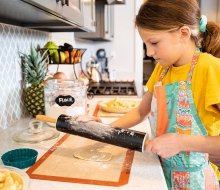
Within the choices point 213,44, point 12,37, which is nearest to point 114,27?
point 12,37

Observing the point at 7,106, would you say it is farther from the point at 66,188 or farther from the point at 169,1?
the point at 169,1

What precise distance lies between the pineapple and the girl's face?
23.8 inches

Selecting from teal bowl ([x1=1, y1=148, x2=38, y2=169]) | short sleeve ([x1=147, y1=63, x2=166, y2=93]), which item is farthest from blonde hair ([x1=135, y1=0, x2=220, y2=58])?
teal bowl ([x1=1, y1=148, x2=38, y2=169])

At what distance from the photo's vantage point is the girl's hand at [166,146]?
766 millimetres

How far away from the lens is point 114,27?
3674 mm

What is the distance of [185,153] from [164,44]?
36 cm

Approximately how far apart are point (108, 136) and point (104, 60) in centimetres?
301

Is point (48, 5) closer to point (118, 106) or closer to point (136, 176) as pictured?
point (136, 176)

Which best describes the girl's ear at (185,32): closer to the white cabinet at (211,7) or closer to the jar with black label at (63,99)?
the jar with black label at (63,99)

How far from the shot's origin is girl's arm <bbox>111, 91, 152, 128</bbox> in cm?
112

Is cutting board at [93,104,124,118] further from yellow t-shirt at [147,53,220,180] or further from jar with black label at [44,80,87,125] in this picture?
yellow t-shirt at [147,53,220,180]

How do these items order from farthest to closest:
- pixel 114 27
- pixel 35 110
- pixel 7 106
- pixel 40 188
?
pixel 114 27 → pixel 35 110 → pixel 7 106 → pixel 40 188

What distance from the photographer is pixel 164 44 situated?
862mm

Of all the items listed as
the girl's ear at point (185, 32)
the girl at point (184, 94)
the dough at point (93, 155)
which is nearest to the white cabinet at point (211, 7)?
the girl at point (184, 94)
